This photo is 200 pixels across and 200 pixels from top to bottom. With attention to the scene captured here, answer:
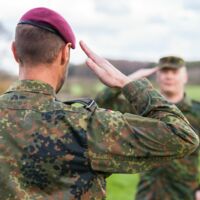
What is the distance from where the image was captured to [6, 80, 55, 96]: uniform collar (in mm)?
3629

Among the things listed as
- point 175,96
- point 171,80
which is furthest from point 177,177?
point 171,80

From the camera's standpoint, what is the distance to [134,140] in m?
3.59

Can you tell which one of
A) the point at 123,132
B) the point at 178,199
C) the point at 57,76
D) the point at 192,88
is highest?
the point at 57,76

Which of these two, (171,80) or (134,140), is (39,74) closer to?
(134,140)

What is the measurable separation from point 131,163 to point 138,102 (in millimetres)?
347

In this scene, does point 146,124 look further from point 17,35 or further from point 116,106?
point 116,106

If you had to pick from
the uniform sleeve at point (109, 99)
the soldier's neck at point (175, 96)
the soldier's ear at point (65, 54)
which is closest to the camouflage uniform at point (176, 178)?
the soldier's neck at point (175, 96)

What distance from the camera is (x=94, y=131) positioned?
356cm

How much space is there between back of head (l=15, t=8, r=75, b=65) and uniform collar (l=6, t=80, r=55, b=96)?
0.32 ft

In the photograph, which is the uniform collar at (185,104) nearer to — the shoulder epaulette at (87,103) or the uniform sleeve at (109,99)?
the uniform sleeve at (109,99)

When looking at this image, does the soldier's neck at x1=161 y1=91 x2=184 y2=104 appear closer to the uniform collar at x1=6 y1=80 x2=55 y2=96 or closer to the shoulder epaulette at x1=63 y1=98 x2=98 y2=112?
the shoulder epaulette at x1=63 y1=98 x2=98 y2=112

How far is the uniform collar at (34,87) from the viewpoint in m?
3.63

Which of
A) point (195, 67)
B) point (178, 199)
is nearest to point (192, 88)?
point (195, 67)

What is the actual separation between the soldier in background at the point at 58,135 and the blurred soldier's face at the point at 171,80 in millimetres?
4555
